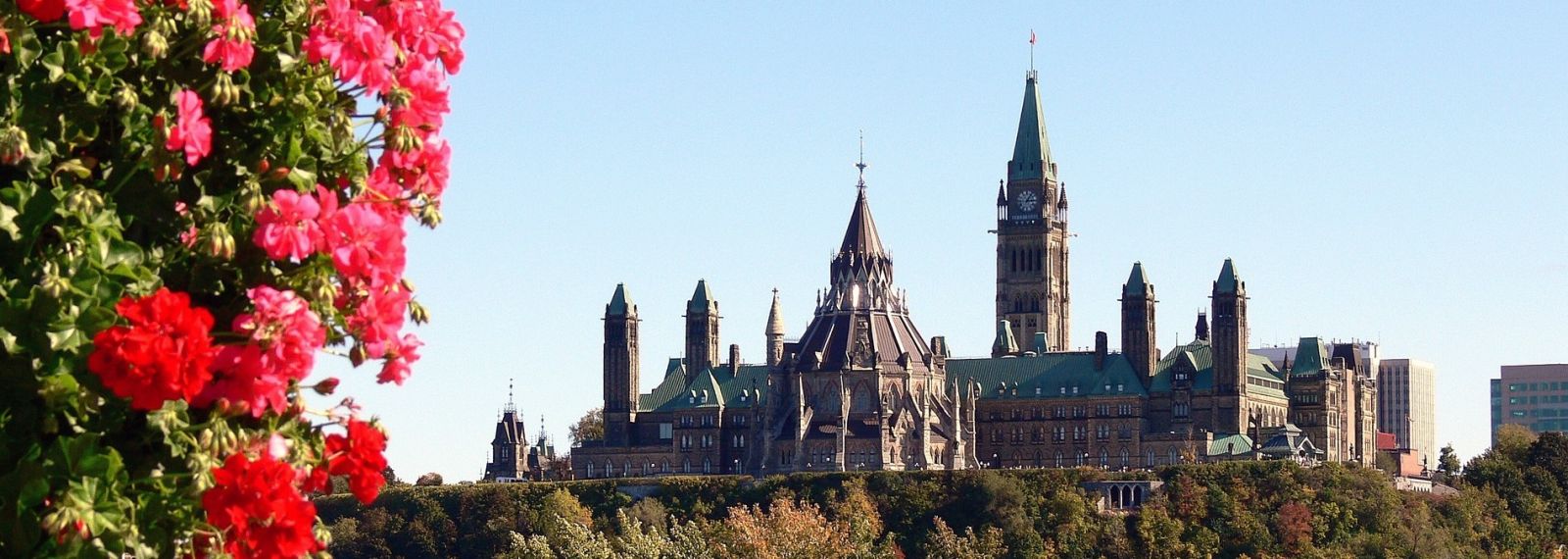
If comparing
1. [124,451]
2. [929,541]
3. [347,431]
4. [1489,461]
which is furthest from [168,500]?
[1489,461]

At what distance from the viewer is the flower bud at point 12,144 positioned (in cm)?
1770

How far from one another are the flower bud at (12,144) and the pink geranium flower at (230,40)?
136 cm

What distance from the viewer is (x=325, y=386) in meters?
19.4

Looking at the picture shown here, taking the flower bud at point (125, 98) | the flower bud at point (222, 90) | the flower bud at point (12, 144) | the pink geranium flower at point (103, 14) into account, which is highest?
the pink geranium flower at point (103, 14)

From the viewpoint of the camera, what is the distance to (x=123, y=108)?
725 inches

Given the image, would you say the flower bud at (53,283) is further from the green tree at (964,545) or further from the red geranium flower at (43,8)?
the green tree at (964,545)

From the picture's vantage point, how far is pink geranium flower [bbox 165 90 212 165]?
1816 cm

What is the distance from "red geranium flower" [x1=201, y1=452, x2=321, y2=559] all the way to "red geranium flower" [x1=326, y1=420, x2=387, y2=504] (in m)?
1.54

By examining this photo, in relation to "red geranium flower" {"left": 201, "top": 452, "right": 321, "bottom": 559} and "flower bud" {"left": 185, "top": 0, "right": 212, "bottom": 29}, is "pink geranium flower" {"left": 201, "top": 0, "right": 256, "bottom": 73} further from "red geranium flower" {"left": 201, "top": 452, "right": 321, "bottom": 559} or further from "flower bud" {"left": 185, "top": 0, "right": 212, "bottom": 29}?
"red geranium flower" {"left": 201, "top": 452, "right": 321, "bottom": 559}

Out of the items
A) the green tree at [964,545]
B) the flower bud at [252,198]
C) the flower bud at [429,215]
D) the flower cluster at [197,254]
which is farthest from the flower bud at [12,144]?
the green tree at [964,545]

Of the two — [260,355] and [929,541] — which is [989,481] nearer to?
[929,541]

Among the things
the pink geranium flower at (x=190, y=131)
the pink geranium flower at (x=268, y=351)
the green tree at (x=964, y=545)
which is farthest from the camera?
the green tree at (x=964, y=545)

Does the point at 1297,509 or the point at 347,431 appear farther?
the point at 1297,509

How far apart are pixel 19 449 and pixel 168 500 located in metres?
1.04
